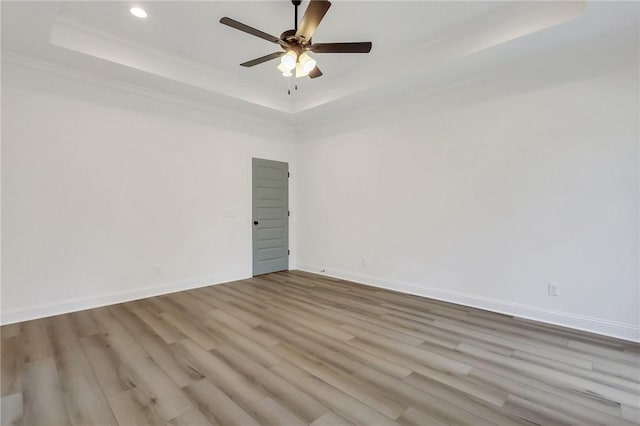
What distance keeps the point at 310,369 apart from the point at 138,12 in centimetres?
379

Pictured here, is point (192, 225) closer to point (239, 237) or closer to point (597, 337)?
point (239, 237)

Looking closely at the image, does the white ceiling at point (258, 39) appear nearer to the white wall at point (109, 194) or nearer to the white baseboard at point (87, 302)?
the white wall at point (109, 194)

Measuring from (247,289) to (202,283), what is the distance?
0.79 metres

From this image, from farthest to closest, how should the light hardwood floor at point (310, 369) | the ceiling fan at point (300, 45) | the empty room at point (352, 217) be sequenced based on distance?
1. the ceiling fan at point (300, 45)
2. the empty room at point (352, 217)
3. the light hardwood floor at point (310, 369)

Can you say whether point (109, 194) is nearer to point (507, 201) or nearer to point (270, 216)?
point (270, 216)

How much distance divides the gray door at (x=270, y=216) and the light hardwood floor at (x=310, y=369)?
2.03 m

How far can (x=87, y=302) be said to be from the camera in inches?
147

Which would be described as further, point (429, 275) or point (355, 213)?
point (355, 213)

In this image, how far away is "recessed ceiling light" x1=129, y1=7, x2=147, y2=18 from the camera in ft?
9.71

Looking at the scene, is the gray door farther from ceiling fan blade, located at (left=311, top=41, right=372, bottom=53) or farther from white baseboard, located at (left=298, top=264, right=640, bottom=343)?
ceiling fan blade, located at (left=311, top=41, right=372, bottom=53)

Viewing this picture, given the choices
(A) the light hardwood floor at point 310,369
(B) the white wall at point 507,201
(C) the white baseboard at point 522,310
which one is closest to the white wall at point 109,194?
(A) the light hardwood floor at point 310,369

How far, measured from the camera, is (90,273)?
12.4ft

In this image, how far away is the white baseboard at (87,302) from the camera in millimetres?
3307

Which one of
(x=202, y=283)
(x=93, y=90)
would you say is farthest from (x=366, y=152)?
(x=93, y=90)
